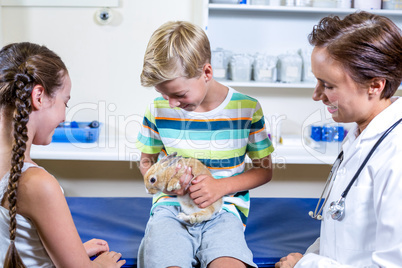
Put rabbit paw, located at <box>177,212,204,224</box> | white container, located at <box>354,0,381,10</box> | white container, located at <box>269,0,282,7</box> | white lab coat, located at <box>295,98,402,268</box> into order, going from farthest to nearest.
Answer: white container, located at <box>269,0,282,7</box>
white container, located at <box>354,0,381,10</box>
rabbit paw, located at <box>177,212,204,224</box>
white lab coat, located at <box>295,98,402,268</box>

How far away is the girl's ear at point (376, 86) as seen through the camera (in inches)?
45.7

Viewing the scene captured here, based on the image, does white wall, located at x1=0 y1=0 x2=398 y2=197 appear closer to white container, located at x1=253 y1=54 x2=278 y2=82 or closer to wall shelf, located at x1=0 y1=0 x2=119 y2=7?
wall shelf, located at x1=0 y1=0 x2=119 y2=7

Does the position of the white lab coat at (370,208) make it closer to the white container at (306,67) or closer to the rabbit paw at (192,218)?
the rabbit paw at (192,218)

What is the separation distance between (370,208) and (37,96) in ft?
Result: 2.96

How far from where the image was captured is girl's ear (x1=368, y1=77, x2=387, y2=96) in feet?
3.81

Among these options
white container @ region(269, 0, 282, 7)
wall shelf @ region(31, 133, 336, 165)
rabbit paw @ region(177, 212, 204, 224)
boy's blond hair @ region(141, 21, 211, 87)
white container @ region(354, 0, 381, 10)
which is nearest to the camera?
boy's blond hair @ region(141, 21, 211, 87)

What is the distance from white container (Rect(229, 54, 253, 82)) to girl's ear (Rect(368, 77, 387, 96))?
1480mm

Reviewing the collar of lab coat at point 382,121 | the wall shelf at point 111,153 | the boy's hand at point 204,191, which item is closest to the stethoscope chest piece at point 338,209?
the collar of lab coat at point 382,121

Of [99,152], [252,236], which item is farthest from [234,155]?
[99,152]

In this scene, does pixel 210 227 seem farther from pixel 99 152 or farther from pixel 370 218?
pixel 99 152

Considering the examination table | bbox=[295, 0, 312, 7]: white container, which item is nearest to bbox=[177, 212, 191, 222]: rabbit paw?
the examination table

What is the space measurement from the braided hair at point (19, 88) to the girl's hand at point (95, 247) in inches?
15.2

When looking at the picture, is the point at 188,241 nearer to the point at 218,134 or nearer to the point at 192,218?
the point at 192,218

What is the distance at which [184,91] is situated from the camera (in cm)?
144
